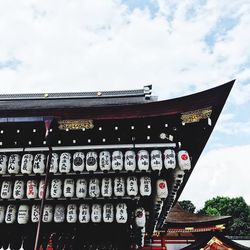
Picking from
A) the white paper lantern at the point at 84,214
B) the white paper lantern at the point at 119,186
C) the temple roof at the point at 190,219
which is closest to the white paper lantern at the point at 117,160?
the white paper lantern at the point at 119,186

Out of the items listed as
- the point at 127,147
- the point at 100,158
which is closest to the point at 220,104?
the point at 127,147

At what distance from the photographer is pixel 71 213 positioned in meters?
8.42

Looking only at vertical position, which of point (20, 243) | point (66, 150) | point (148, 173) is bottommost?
point (20, 243)

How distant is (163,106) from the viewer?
780 centimetres

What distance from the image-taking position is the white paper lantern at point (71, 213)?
836 centimetres

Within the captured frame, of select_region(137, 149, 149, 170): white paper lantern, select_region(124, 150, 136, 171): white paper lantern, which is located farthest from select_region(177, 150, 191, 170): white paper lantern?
select_region(124, 150, 136, 171): white paper lantern

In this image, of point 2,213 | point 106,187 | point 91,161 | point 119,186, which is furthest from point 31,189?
point 119,186

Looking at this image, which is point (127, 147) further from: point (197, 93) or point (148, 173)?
point (197, 93)

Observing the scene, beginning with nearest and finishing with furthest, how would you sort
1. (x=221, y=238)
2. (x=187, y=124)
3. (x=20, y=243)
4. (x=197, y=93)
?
(x=197, y=93)
(x=187, y=124)
(x=20, y=243)
(x=221, y=238)

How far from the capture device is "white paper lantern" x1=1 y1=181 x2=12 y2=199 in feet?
27.4

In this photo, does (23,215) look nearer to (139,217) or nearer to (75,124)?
(75,124)

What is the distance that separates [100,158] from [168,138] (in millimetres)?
1734

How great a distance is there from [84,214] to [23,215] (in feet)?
5.09

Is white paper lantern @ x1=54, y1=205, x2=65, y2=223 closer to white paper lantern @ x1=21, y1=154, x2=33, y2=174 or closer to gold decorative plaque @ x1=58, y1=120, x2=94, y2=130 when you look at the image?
white paper lantern @ x1=21, y1=154, x2=33, y2=174
